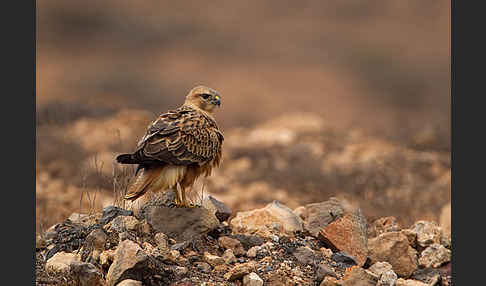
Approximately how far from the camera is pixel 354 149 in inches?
829

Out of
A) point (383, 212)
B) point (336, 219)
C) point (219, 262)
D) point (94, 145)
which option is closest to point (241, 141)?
point (94, 145)

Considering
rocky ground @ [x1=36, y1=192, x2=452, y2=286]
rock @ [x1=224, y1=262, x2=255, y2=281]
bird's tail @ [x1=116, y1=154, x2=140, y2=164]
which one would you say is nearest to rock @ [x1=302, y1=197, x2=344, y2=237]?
rocky ground @ [x1=36, y1=192, x2=452, y2=286]

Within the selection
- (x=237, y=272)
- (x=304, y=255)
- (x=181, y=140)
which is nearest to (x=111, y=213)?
(x=181, y=140)

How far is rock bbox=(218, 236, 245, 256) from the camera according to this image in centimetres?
754

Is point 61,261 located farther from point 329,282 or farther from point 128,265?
point 329,282

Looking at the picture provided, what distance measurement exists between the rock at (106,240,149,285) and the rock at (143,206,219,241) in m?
1.04

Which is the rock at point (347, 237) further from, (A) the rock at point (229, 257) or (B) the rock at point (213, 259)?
(B) the rock at point (213, 259)

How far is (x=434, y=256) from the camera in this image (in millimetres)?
8484

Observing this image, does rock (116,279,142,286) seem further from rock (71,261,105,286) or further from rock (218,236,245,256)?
rock (218,236,245,256)

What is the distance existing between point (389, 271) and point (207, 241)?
2.21 m

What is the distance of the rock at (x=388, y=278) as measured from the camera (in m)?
7.56

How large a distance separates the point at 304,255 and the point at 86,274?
254 cm

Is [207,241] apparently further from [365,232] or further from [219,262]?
[365,232]

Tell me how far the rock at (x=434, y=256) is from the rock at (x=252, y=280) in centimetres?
274
